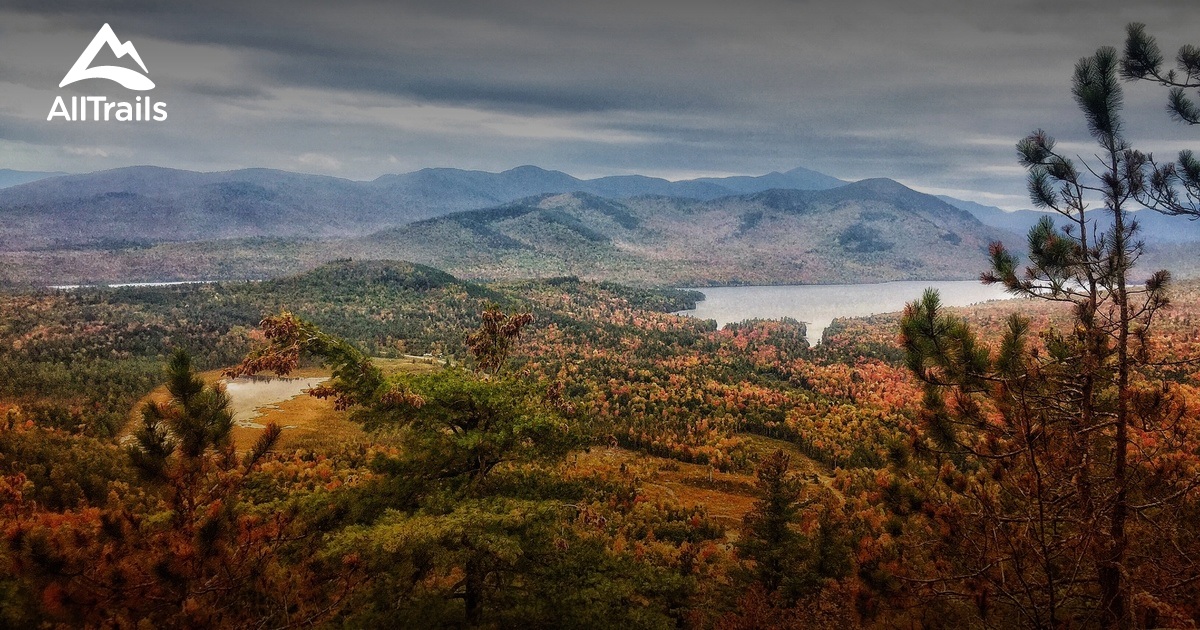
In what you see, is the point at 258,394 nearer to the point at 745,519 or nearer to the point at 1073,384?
the point at 745,519

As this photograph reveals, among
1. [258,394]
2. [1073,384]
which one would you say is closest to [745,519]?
[1073,384]

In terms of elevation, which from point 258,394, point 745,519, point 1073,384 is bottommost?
point 258,394

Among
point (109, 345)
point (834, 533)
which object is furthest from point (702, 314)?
point (834, 533)

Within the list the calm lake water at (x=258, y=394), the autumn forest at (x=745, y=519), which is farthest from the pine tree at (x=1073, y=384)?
the calm lake water at (x=258, y=394)

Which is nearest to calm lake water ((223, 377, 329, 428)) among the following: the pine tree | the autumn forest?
the autumn forest

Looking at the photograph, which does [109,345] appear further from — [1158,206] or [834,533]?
[1158,206]

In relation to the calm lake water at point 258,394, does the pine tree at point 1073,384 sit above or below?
above

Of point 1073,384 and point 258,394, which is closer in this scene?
point 1073,384

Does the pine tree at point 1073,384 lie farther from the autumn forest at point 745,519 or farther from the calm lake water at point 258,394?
the calm lake water at point 258,394

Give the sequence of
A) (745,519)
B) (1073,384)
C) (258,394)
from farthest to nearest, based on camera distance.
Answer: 1. (258,394)
2. (745,519)
3. (1073,384)

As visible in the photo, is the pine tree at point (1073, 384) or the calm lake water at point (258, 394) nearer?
the pine tree at point (1073, 384)

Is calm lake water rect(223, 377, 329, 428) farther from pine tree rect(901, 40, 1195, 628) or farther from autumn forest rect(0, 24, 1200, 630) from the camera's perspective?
pine tree rect(901, 40, 1195, 628)

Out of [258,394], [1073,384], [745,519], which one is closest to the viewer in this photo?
[1073,384]
